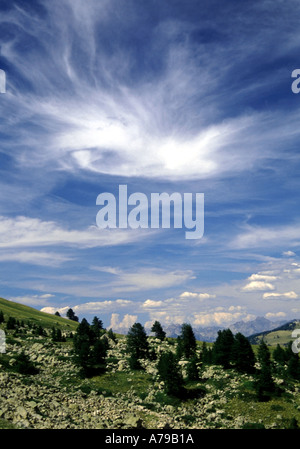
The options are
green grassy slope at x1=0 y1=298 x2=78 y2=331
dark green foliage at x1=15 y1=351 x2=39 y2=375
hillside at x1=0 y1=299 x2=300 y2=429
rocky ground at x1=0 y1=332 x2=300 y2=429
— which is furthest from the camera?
green grassy slope at x1=0 y1=298 x2=78 y2=331

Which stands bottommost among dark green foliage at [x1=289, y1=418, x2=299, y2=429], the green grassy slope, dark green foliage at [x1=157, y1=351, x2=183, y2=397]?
dark green foliage at [x1=289, y1=418, x2=299, y2=429]

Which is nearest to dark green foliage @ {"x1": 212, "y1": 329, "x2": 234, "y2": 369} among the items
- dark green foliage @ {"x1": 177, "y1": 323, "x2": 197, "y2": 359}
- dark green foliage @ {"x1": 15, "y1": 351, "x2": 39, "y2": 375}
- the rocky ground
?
the rocky ground

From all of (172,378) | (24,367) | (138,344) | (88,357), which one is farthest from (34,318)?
(172,378)

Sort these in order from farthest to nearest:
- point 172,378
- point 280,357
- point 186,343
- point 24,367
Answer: point 280,357 → point 186,343 → point 24,367 → point 172,378

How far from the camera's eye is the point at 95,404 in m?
46.7

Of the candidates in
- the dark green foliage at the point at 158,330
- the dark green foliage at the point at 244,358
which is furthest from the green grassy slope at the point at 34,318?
the dark green foliage at the point at 244,358

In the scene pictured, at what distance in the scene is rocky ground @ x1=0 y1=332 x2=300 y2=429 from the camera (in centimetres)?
3753

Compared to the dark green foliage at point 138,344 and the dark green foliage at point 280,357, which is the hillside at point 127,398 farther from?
the dark green foliage at point 280,357

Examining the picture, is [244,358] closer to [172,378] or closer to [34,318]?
[172,378]

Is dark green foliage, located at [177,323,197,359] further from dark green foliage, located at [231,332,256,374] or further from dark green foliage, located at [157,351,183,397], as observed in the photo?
dark green foliage, located at [157,351,183,397]

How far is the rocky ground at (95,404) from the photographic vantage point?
1477 inches

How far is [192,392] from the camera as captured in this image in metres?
55.1
